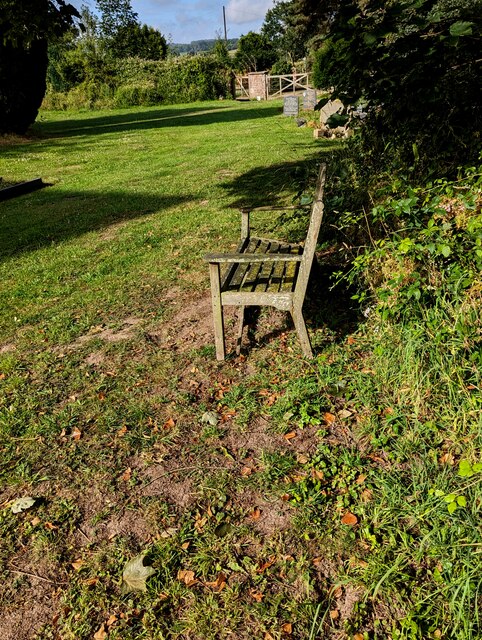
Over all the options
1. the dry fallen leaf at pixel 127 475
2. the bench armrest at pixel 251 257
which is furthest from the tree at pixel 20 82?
the dry fallen leaf at pixel 127 475

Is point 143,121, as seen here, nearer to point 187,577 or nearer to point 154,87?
point 154,87

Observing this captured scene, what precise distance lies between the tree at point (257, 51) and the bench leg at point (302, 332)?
1983 inches

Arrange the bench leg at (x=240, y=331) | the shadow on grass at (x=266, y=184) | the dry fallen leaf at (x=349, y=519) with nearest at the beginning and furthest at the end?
the dry fallen leaf at (x=349, y=519), the bench leg at (x=240, y=331), the shadow on grass at (x=266, y=184)

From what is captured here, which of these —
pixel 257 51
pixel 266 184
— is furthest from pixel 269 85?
pixel 266 184

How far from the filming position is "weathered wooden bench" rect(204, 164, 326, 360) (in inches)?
128

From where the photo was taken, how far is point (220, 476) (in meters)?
2.72

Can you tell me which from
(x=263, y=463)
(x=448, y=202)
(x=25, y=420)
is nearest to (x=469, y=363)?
(x=448, y=202)

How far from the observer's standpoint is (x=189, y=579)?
7.11 ft

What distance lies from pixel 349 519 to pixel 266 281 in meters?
1.80

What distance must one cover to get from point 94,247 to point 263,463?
4.90 metres

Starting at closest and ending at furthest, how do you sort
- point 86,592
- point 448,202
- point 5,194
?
point 86,592, point 448,202, point 5,194

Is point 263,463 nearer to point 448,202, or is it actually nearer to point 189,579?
point 189,579

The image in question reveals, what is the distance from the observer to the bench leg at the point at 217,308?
340 centimetres

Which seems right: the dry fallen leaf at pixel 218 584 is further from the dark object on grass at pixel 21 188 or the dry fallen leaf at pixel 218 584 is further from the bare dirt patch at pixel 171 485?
the dark object on grass at pixel 21 188
